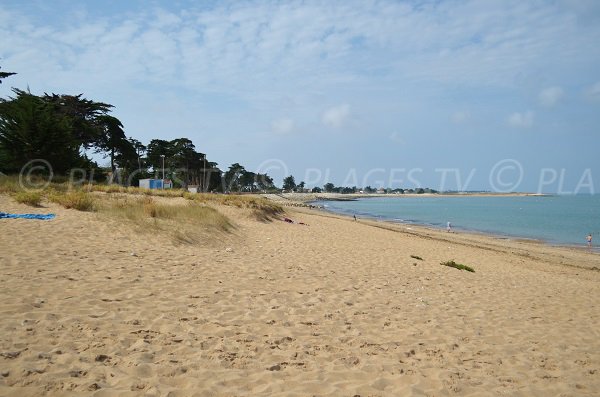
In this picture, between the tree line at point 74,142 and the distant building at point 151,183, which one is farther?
the distant building at point 151,183

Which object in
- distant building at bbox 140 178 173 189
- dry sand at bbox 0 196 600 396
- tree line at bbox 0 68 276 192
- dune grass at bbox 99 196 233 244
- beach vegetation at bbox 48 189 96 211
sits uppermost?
tree line at bbox 0 68 276 192

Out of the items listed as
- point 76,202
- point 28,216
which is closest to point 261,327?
point 28,216

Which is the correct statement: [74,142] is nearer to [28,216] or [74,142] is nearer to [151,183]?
[151,183]

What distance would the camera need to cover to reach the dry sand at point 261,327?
3.43 metres

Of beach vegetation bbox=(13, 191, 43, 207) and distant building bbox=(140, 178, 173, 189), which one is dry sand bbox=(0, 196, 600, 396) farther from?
distant building bbox=(140, 178, 173, 189)

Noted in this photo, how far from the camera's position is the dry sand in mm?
3428

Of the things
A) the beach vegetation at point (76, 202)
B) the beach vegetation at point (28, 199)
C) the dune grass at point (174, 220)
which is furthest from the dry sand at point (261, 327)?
the beach vegetation at point (28, 199)

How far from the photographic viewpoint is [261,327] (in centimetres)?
480

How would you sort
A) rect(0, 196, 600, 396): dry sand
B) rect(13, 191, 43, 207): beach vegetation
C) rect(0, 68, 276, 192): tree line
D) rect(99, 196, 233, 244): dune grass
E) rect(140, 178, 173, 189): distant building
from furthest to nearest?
rect(140, 178, 173, 189): distant building < rect(0, 68, 276, 192): tree line < rect(13, 191, 43, 207): beach vegetation < rect(99, 196, 233, 244): dune grass < rect(0, 196, 600, 396): dry sand

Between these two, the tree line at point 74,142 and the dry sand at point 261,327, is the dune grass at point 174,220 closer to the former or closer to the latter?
the dry sand at point 261,327

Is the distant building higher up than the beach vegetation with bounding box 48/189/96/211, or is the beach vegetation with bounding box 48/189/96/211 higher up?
the distant building

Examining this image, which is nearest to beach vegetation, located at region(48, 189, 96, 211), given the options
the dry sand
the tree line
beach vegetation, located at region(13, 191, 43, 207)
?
beach vegetation, located at region(13, 191, 43, 207)

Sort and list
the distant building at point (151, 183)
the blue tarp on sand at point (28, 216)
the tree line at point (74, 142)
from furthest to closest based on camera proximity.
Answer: the distant building at point (151, 183), the tree line at point (74, 142), the blue tarp on sand at point (28, 216)

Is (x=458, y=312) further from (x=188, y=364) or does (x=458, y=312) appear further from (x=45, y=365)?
(x=45, y=365)
